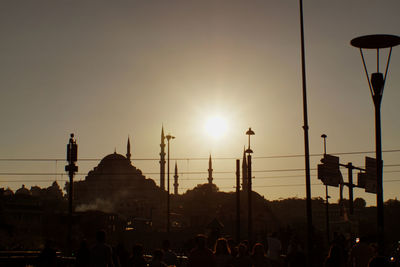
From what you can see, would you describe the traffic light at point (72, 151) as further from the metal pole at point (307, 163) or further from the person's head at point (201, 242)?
the person's head at point (201, 242)

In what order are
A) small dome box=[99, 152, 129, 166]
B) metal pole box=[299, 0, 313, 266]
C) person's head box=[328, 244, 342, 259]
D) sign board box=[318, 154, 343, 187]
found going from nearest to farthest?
person's head box=[328, 244, 342, 259] < metal pole box=[299, 0, 313, 266] < sign board box=[318, 154, 343, 187] < small dome box=[99, 152, 129, 166]

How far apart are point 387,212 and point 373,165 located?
100 meters

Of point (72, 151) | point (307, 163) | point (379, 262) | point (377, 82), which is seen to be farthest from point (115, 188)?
point (379, 262)

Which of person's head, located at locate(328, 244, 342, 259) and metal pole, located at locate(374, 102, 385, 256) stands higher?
metal pole, located at locate(374, 102, 385, 256)

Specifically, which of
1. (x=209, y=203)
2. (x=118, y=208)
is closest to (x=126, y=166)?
(x=118, y=208)

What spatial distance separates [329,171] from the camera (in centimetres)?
3192

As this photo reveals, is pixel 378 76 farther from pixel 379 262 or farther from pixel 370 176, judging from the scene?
pixel 379 262

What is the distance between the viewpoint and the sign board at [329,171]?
1244 inches

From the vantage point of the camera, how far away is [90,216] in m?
78.6

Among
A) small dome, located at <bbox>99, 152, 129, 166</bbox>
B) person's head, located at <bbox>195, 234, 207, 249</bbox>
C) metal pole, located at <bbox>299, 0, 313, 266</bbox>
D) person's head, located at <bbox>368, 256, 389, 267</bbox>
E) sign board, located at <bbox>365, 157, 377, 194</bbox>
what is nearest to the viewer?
person's head, located at <bbox>368, 256, 389, 267</bbox>

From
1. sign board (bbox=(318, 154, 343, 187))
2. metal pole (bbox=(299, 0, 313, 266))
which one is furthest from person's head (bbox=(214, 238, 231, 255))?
sign board (bbox=(318, 154, 343, 187))

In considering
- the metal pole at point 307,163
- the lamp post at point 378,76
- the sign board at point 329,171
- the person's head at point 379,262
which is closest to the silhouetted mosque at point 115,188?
the sign board at point 329,171

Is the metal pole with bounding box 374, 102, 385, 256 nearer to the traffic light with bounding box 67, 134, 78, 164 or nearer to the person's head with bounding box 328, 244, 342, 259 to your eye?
the person's head with bounding box 328, 244, 342, 259

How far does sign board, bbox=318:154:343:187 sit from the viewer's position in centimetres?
3159
